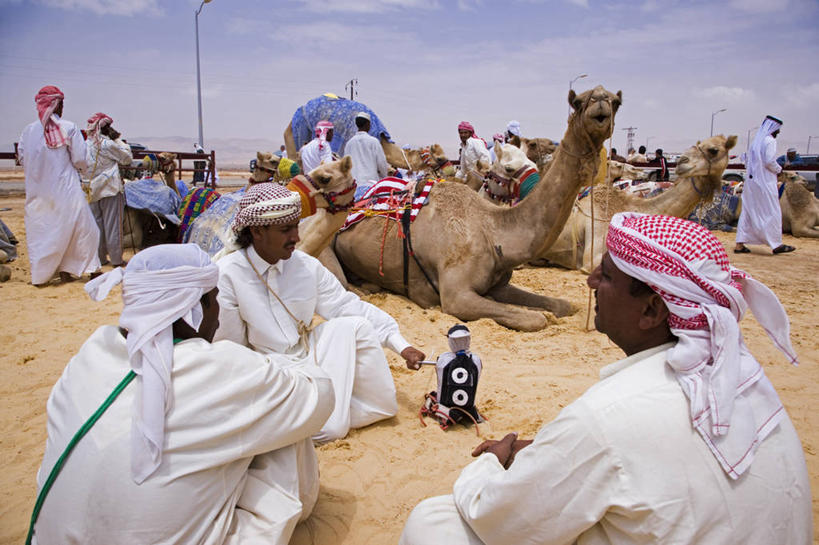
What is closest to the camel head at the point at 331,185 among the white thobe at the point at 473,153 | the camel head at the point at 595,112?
the camel head at the point at 595,112

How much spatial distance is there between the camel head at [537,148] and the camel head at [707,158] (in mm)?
2744

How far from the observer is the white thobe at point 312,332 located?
324cm

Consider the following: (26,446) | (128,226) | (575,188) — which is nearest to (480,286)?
(575,188)

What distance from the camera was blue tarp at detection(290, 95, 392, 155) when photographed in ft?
33.0

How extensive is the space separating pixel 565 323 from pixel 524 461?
167 inches

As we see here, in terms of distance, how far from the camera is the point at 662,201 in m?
8.10

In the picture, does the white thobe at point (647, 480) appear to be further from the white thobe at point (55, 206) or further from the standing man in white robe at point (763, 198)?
the standing man in white robe at point (763, 198)

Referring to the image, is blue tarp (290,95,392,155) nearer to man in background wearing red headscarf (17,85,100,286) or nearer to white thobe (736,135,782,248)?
man in background wearing red headscarf (17,85,100,286)

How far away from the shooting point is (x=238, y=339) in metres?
3.28

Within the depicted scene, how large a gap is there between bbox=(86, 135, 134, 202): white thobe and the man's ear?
8238 mm

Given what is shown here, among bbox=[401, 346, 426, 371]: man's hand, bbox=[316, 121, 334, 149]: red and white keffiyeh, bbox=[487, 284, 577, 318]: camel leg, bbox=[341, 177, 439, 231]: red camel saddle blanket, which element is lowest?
bbox=[487, 284, 577, 318]: camel leg

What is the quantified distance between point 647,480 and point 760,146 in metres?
10.9

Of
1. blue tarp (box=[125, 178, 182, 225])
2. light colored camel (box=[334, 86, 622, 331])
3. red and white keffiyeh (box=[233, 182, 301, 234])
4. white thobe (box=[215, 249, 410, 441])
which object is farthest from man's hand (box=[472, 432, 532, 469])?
blue tarp (box=[125, 178, 182, 225])

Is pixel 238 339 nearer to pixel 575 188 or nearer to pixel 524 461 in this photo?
pixel 524 461
